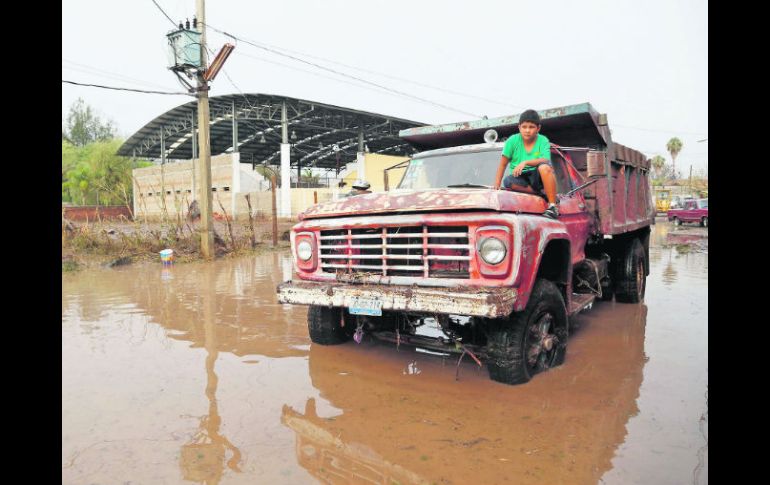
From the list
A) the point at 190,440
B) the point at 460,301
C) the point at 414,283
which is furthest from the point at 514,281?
the point at 190,440

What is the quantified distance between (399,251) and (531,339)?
1257mm

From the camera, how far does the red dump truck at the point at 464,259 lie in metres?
3.48

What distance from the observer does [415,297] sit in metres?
3.49

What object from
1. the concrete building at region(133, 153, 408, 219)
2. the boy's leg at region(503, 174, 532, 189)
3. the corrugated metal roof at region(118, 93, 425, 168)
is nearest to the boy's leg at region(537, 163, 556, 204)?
the boy's leg at region(503, 174, 532, 189)

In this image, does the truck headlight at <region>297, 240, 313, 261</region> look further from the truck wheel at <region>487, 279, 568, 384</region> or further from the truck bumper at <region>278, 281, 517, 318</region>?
the truck wheel at <region>487, 279, 568, 384</region>

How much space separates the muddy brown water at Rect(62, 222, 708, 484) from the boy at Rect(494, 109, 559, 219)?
1.63 m

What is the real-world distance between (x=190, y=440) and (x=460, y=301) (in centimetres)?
187

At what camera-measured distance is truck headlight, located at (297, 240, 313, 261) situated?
4320 millimetres

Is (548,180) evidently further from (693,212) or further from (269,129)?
(269,129)

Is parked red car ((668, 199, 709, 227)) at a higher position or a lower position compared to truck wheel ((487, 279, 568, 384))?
higher

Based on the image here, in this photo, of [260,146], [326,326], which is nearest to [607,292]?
[326,326]
